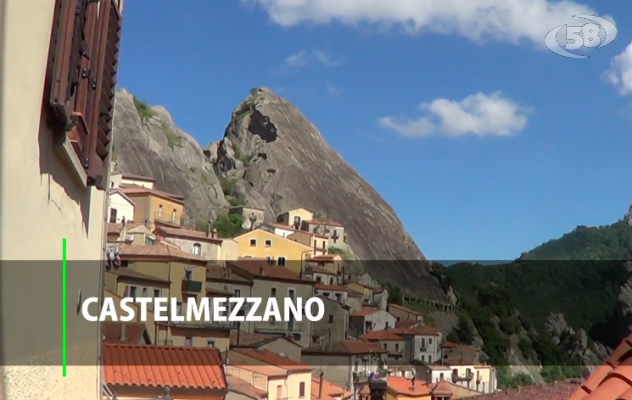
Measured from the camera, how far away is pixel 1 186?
2.22 meters

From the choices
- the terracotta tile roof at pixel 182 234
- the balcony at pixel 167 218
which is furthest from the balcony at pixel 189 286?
the balcony at pixel 167 218

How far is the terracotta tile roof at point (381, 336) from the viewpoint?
36719mm

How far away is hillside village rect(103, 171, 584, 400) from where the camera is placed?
1092 cm

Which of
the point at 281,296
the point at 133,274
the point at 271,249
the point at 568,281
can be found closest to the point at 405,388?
the point at 281,296

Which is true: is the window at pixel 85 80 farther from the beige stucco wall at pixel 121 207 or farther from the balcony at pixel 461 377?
the beige stucco wall at pixel 121 207

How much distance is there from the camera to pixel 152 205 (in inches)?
1594

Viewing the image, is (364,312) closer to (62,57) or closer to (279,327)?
(279,327)

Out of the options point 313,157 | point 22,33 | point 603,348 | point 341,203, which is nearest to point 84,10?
point 22,33

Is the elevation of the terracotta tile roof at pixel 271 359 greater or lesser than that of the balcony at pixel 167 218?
lesser

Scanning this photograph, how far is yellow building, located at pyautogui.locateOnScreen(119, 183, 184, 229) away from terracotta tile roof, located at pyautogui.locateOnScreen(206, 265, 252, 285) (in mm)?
8039

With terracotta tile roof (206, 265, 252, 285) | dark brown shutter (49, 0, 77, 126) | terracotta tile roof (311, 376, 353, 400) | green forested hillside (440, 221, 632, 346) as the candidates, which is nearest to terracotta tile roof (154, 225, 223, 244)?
terracotta tile roof (206, 265, 252, 285)

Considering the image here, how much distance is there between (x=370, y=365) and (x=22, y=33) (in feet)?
96.4

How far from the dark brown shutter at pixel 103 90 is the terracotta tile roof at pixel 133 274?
58.8ft

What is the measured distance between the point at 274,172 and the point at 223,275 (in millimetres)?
37844
